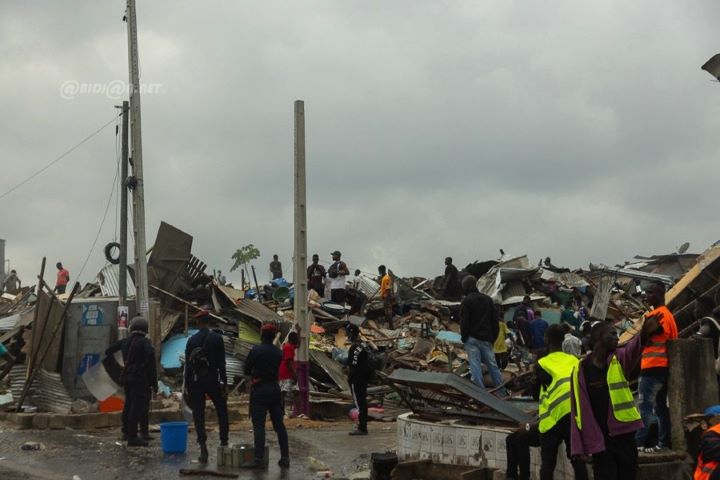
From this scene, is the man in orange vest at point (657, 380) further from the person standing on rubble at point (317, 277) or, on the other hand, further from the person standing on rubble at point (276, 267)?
the person standing on rubble at point (276, 267)

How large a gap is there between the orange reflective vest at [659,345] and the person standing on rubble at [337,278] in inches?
610

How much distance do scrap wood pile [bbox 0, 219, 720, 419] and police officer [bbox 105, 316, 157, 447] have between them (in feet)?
12.4

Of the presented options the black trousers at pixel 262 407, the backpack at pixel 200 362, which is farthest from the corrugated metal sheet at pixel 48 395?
the black trousers at pixel 262 407

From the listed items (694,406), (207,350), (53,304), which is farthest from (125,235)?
(694,406)

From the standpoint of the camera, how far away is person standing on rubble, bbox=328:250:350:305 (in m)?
24.6

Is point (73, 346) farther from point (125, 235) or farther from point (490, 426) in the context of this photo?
point (490, 426)

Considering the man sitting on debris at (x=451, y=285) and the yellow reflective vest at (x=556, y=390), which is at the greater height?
the man sitting on debris at (x=451, y=285)

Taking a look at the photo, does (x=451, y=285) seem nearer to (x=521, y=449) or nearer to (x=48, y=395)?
(x=48, y=395)

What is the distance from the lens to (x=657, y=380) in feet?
29.7

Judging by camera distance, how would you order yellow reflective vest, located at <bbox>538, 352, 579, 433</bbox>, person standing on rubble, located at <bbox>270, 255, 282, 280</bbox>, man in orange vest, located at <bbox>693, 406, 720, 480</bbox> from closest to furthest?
man in orange vest, located at <bbox>693, 406, 720, 480</bbox>, yellow reflective vest, located at <bbox>538, 352, 579, 433</bbox>, person standing on rubble, located at <bbox>270, 255, 282, 280</bbox>

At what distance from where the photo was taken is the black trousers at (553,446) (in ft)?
24.8

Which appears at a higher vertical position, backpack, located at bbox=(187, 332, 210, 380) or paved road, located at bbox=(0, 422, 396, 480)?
backpack, located at bbox=(187, 332, 210, 380)

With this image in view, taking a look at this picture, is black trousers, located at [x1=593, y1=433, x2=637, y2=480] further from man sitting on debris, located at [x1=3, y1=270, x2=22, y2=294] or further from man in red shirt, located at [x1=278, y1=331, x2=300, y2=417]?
man sitting on debris, located at [x1=3, y1=270, x2=22, y2=294]

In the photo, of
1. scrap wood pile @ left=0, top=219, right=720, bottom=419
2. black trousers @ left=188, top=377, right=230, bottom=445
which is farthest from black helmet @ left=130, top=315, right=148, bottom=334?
scrap wood pile @ left=0, top=219, right=720, bottom=419
